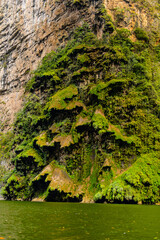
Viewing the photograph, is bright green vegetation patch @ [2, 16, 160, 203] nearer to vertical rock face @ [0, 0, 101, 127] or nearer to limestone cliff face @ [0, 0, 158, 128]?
limestone cliff face @ [0, 0, 158, 128]

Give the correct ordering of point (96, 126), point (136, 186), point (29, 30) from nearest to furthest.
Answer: point (136, 186) → point (96, 126) → point (29, 30)

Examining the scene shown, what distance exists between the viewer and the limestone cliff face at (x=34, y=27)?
174 feet

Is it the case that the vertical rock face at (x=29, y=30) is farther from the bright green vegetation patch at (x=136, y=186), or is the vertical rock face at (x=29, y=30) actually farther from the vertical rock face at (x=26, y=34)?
the bright green vegetation patch at (x=136, y=186)

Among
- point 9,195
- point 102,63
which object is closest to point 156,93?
point 102,63

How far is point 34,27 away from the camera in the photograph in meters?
68.2

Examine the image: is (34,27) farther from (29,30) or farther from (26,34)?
(26,34)

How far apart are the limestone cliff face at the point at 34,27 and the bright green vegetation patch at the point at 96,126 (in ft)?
15.6

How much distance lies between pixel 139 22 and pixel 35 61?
27986mm

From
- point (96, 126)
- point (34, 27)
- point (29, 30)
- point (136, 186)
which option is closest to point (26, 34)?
point (29, 30)

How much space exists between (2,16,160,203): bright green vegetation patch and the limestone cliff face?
4.75 m

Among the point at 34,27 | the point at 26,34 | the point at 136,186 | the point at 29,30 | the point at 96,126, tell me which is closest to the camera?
the point at 136,186

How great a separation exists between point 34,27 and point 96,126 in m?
43.9

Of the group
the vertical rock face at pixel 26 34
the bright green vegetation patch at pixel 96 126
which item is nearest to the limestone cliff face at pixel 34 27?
the vertical rock face at pixel 26 34

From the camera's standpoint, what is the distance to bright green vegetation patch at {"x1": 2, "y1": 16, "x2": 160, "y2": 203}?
34031mm
